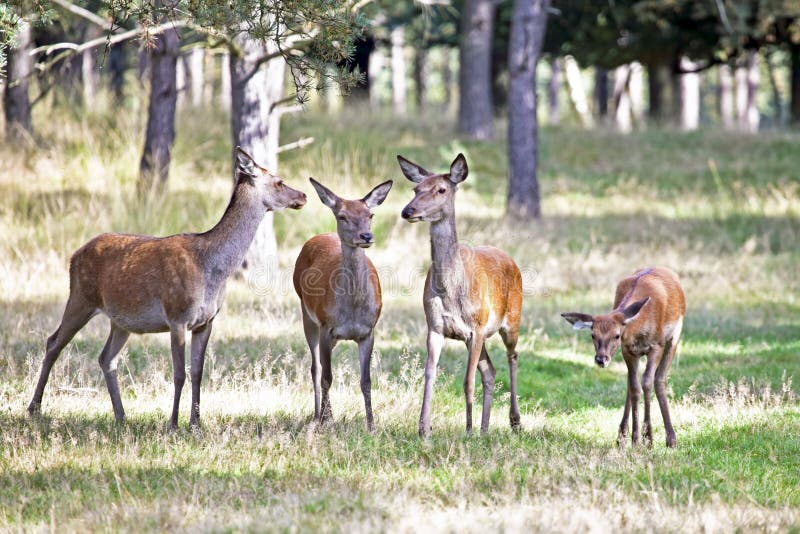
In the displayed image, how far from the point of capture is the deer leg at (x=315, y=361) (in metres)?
7.89

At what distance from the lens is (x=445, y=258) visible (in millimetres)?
7535

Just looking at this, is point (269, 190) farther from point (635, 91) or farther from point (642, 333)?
point (635, 91)

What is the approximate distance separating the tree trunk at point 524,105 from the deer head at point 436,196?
34.4 ft

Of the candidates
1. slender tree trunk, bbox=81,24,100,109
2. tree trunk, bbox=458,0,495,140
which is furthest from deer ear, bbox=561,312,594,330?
tree trunk, bbox=458,0,495,140

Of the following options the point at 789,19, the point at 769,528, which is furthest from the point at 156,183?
the point at 789,19

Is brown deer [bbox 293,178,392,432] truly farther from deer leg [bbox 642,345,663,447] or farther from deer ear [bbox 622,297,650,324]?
deer leg [bbox 642,345,663,447]

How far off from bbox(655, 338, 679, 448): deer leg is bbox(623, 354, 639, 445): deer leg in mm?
229

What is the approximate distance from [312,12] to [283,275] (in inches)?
251

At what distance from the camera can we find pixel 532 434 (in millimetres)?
7758

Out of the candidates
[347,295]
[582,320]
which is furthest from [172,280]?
[582,320]

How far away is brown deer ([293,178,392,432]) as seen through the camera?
7617 millimetres

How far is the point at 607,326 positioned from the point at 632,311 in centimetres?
24

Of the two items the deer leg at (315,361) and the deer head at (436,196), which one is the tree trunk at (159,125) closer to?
the deer leg at (315,361)

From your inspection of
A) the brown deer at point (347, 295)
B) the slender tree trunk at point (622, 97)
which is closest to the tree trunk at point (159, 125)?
the brown deer at point (347, 295)
